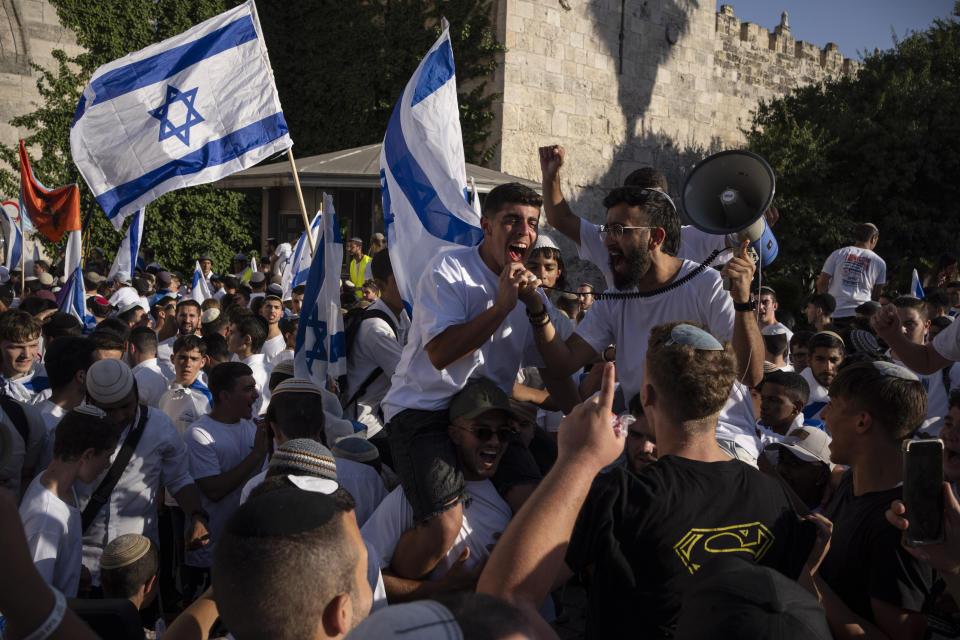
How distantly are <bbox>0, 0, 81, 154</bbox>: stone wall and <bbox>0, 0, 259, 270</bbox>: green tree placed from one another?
0.79 feet

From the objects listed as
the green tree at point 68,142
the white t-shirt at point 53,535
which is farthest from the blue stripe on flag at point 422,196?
the green tree at point 68,142

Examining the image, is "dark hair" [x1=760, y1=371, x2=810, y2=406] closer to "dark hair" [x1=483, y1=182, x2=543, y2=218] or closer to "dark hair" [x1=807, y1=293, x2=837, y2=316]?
"dark hair" [x1=483, y1=182, x2=543, y2=218]

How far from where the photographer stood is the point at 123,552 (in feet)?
10.7

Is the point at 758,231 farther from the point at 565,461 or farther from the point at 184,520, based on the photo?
the point at 184,520

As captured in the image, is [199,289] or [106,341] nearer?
[106,341]

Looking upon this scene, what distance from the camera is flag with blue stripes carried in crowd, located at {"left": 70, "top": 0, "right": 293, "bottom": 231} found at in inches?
216

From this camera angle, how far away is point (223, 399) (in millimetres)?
4574

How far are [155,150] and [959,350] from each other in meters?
5.08

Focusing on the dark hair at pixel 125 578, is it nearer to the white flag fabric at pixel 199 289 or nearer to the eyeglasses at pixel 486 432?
the eyeglasses at pixel 486 432

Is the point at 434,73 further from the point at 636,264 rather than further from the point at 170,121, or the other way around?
the point at 170,121

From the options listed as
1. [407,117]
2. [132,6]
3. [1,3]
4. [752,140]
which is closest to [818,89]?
[752,140]

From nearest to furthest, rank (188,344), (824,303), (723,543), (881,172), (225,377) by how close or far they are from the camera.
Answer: (723,543)
(225,377)
(188,344)
(824,303)
(881,172)

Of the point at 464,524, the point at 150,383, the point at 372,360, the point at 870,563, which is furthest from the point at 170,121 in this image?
the point at 870,563

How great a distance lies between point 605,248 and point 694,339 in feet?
4.92
